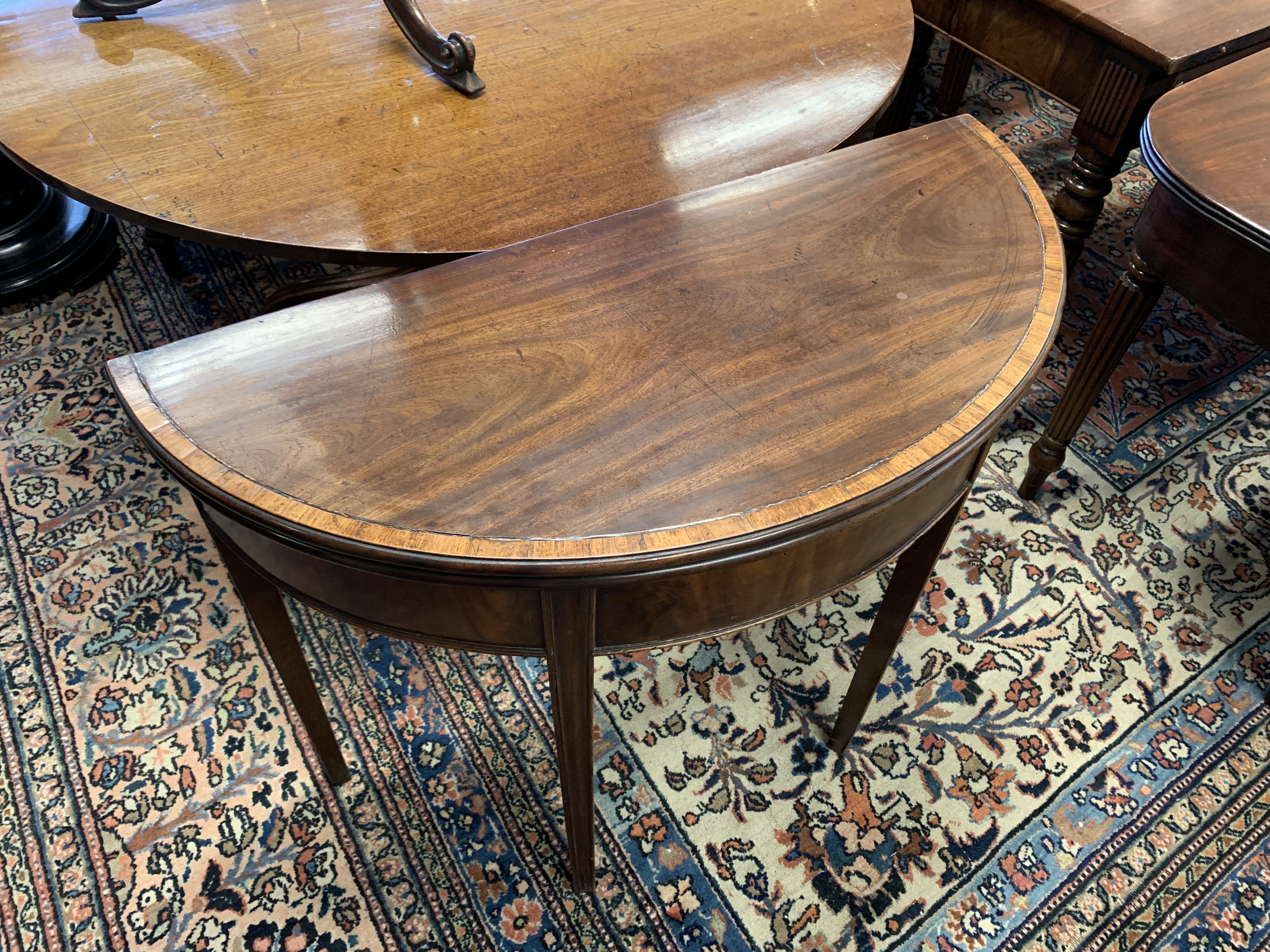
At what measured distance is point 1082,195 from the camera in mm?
1235

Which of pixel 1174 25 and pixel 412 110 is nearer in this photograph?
pixel 412 110

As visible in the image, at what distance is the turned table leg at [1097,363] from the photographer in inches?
45.2

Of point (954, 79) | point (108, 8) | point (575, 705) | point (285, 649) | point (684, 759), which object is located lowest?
point (684, 759)

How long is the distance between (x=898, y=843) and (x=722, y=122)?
34.2 inches

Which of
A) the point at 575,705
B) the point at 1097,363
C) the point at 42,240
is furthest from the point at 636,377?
the point at 42,240

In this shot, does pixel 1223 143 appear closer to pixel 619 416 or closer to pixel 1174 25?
pixel 1174 25

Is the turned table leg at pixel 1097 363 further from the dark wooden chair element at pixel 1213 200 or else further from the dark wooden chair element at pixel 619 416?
the dark wooden chair element at pixel 619 416

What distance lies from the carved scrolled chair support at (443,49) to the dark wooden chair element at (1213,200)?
0.78 m

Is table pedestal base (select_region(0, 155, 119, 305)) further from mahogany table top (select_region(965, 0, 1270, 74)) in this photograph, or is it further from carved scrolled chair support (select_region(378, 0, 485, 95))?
mahogany table top (select_region(965, 0, 1270, 74))

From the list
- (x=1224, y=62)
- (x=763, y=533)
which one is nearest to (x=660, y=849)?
(x=763, y=533)

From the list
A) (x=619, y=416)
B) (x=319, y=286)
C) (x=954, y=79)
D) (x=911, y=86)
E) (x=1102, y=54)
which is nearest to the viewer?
(x=619, y=416)

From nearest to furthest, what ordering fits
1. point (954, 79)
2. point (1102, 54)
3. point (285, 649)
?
point (285, 649) < point (1102, 54) < point (954, 79)

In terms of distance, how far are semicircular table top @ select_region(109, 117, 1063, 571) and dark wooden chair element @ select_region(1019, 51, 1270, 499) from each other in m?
0.30

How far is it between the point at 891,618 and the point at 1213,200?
1.87 feet
